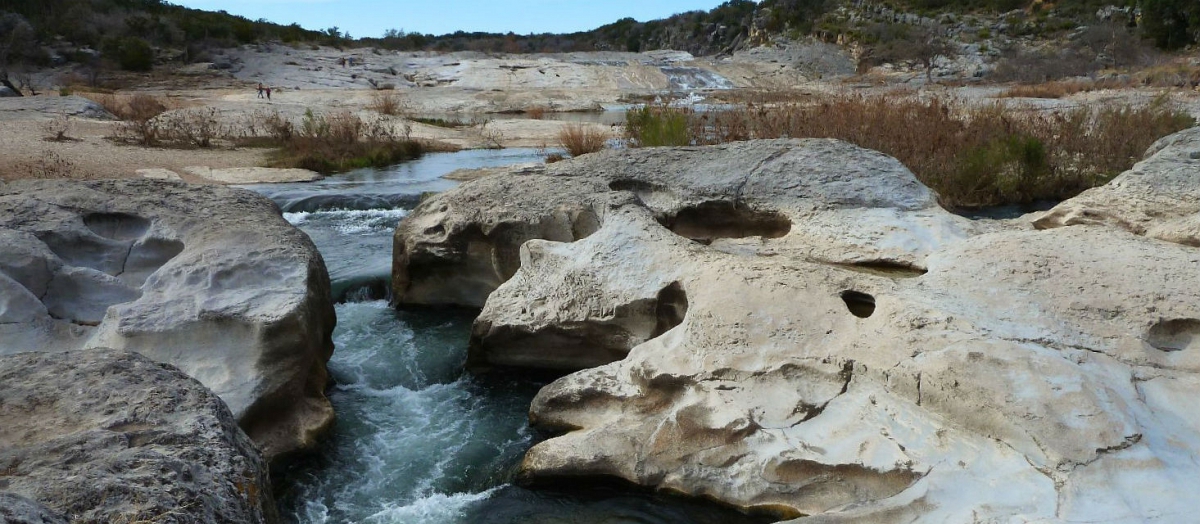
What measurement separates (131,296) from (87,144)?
1100cm

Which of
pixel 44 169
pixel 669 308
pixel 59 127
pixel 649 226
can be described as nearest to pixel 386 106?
pixel 59 127

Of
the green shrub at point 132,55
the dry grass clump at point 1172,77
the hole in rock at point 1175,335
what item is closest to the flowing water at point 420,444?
the hole in rock at point 1175,335

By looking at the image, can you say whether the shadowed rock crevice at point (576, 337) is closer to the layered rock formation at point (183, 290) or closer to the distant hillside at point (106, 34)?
the layered rock formation at point (183, 290)

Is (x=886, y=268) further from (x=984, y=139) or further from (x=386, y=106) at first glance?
(x=386, y=106)

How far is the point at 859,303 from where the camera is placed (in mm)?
4480

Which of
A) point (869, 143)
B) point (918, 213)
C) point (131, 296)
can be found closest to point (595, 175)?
point (918, 213)

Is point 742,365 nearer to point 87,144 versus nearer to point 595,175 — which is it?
point 595,175

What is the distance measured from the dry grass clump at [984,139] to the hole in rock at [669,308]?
5194mm

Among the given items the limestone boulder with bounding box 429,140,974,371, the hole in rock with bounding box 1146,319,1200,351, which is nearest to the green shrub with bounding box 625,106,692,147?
the limestone boulder with bounding box 429,140,974,371

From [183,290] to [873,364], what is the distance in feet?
11.8

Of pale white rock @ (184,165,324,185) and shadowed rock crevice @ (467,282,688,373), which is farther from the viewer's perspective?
pale white rock @ (184,165,324,185)

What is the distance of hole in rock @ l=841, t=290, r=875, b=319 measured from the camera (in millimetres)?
4367

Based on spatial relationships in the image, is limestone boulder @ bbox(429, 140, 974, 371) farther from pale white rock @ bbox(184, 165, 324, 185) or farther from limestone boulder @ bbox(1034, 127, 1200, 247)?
pale white rock @ bbox(184, 165, 324, 185)

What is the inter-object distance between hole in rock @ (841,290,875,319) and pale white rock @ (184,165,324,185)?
32.0 feet
